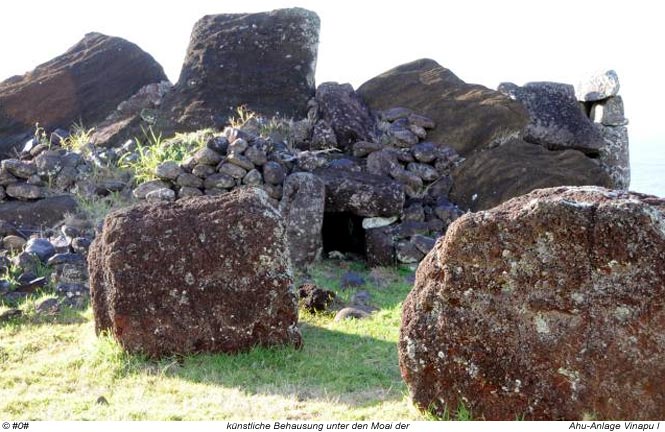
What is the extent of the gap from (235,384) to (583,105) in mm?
11424

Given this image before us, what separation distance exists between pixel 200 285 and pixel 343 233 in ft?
18.2

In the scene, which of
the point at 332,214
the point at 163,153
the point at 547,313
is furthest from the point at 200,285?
the point at 332,214

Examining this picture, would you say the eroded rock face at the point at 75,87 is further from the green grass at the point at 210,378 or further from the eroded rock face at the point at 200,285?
the eroded rock face at the point at 200,285

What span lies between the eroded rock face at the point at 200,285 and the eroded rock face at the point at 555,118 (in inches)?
323

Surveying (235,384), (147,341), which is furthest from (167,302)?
(235,384)

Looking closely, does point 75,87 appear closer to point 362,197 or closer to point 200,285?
point 362,197

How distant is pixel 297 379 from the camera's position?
7234mm

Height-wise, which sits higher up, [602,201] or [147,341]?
[602,201]

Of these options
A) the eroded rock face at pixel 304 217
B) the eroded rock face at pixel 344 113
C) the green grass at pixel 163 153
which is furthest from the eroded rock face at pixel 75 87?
the eroded rock face at pixel 304 217

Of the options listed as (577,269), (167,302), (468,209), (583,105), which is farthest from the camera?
(583,105)

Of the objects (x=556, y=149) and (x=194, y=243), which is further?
(x=556, y=149)

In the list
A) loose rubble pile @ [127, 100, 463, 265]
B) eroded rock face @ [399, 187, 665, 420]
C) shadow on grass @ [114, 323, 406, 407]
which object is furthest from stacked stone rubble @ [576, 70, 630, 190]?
eroded rock face @ [399, 187, 665, 420]

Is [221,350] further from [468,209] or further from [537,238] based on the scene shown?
[468,209]

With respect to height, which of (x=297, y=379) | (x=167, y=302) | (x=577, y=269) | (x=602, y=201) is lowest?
(x=297, y=379)
